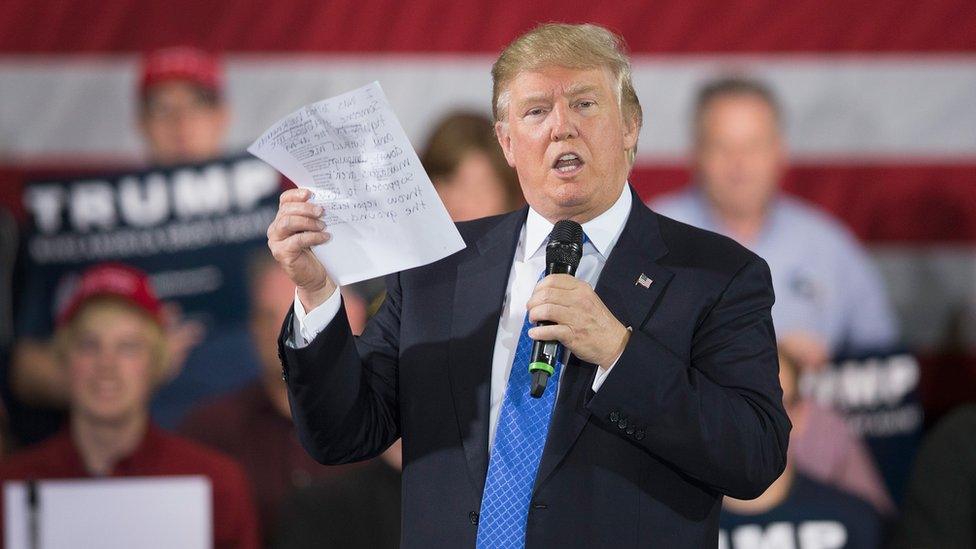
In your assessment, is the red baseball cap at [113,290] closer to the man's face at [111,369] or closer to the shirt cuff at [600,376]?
the man's face at [111,369]

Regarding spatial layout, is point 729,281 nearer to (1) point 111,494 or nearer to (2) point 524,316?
(2) point 524,316

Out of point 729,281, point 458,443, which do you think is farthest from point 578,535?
point 729,281

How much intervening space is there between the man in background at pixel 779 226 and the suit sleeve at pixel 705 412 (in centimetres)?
242

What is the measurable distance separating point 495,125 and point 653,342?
452 mm

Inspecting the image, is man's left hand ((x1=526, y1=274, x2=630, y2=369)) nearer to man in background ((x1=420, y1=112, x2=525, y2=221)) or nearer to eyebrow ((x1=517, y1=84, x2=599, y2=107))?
eyebrow ((x1=517, y1=84, x2=599, y2=107))

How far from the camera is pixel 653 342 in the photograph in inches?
59.3

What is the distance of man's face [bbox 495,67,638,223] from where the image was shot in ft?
5.37

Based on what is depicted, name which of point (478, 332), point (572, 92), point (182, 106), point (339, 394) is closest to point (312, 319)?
point (339, 394)

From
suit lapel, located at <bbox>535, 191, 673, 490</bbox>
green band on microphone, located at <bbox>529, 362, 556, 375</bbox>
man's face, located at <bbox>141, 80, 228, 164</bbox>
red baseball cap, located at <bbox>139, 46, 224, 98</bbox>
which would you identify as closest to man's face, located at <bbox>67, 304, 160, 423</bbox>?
man's face, located at <bbox>141, 80, 228, 164</bbox>

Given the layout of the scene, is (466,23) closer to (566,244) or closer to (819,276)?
(819,276)

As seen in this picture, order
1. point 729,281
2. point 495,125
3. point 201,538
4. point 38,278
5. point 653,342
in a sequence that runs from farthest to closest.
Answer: point 38,278, point 201,538, point 495,125, point 729,281, point 653,342

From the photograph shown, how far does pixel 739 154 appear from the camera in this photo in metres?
3.97

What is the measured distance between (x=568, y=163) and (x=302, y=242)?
0.36 metres

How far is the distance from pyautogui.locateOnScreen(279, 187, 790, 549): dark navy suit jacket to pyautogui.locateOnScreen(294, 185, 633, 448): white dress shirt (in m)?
0.02
